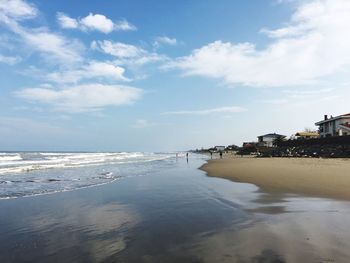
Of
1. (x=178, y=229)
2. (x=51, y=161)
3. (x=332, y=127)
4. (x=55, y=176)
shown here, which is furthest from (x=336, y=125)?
(x=178, y=229)

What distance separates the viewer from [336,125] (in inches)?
2613

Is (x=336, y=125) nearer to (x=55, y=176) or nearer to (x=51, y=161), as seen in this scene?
(x=51, y=161)

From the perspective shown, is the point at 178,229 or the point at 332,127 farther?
the point at 332,127

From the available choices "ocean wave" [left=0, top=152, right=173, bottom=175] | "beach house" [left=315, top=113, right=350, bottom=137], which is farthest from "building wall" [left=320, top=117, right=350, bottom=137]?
"ocean wave" [left=0, top=152, right=173, bottom=175]

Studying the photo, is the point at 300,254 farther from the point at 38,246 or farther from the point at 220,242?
the point at 38,246

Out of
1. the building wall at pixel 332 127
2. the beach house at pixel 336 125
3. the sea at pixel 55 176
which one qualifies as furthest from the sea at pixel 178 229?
the building wall at pixel 332 127

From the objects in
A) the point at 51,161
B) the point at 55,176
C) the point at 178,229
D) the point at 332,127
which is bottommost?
the point at 178,229

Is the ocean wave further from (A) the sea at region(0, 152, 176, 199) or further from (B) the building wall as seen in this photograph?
(B) the building wall

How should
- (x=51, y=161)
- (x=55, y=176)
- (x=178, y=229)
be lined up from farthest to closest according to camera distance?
1. (x=51, y=161)
2. (x=55, y=176)
3. (x=178, y=229)

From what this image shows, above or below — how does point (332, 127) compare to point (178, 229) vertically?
above

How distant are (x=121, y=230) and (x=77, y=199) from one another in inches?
253

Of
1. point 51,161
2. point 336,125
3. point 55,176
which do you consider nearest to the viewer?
point 55,176

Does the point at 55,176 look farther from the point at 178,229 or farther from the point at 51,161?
the point at 51,161

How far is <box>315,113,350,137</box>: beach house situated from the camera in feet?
204
